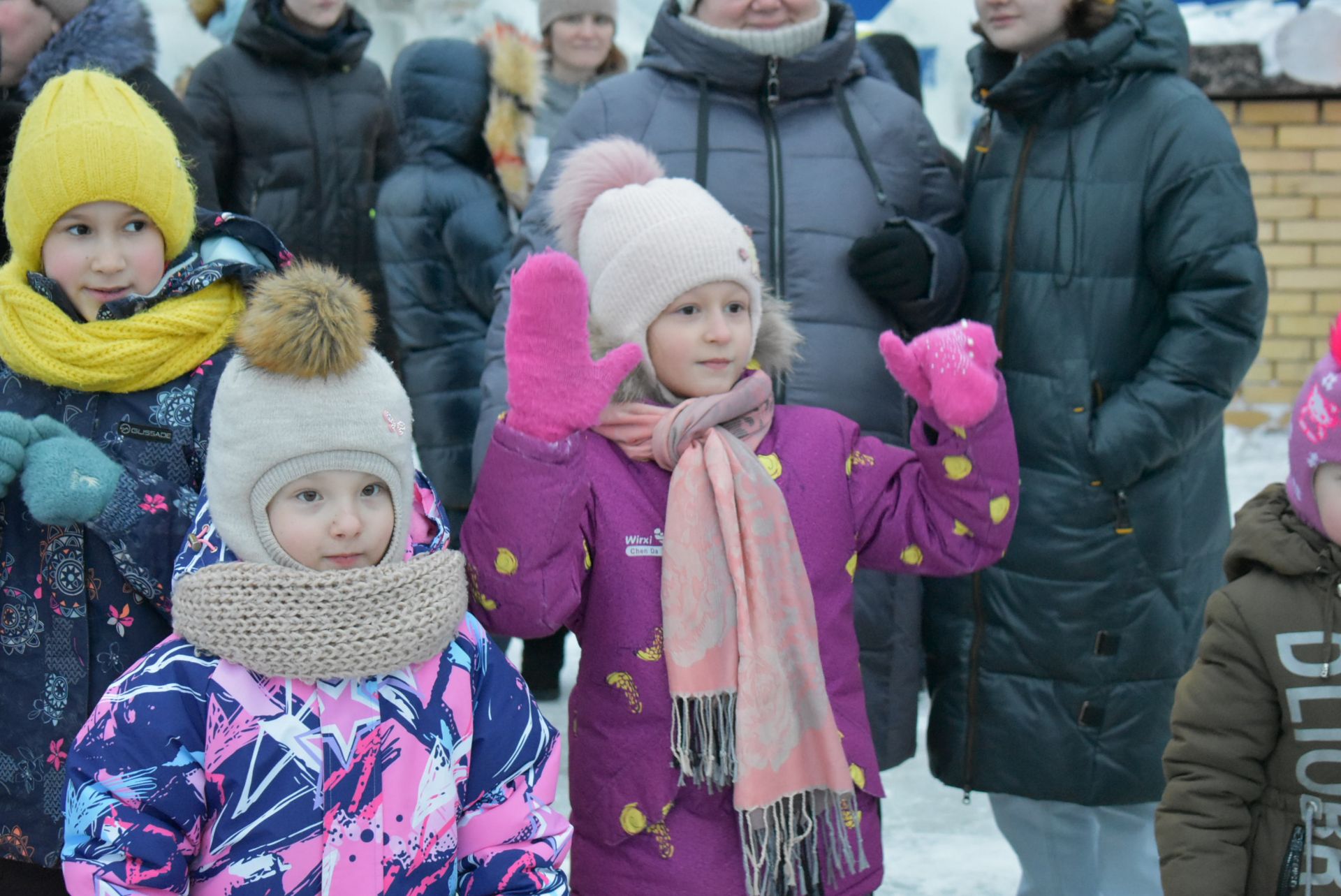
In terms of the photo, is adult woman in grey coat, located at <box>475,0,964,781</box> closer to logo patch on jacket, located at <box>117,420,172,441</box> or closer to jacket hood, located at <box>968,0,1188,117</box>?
jacket hood, located at <box>968,0,1188,117</box>

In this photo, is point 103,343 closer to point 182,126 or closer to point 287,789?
point 287,789

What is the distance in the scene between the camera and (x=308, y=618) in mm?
1693

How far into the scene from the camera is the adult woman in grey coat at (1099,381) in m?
2.57

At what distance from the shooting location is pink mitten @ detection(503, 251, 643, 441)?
1854 millimetres

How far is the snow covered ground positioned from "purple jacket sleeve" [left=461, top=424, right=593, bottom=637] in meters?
1.54

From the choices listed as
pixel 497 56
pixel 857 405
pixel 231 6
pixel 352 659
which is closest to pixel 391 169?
pixel 497 56

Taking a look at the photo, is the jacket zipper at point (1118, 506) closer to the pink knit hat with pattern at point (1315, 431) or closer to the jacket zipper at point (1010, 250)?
the jacket zipper at point (1010, 250)

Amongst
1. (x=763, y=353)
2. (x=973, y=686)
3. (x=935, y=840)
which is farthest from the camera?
(x=935, y=840)

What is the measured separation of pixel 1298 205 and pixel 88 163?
505 cm

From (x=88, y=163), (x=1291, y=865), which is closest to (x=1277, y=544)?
(x=1291, y=865)

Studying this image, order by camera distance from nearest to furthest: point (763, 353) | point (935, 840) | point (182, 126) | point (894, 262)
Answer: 1. point (763, 353)
2. point (894, 262)
3. point (182, 126)
4. point (935, 840)

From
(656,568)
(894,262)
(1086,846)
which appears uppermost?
(894,262)

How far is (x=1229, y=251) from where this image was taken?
8.35 ft

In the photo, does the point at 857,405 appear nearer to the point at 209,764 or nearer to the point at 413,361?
the point at 209,764
